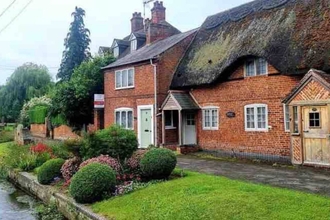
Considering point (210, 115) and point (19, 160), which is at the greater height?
point (210, 115)

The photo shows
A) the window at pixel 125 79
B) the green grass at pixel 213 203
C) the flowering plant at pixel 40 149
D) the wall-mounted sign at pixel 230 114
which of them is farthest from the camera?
the window at pixel 125 79

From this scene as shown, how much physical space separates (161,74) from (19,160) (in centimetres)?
949

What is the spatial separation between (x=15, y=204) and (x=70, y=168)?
230 cm

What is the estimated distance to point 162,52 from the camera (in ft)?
72.2

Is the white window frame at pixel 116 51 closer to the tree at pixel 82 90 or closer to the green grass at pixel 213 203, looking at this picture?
the tree at pixel 82 90

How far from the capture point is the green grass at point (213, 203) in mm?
7243

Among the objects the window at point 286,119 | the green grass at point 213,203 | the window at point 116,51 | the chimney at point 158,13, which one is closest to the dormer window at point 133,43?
the chimney at point 158,13

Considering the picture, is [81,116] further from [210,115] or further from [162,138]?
[210,115]

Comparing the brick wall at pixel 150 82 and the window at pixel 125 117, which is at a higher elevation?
the brick wall at pixel 150 82

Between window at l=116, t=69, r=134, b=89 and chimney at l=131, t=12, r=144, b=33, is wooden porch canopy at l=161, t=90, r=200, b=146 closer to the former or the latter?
window at l=116, t=69, r=134, b=89

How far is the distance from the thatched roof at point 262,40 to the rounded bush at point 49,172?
9.27m

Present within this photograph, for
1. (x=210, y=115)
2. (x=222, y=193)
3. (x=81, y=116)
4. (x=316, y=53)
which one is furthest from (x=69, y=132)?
(x=222, y=193)

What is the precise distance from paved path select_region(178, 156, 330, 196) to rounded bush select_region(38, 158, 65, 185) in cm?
498

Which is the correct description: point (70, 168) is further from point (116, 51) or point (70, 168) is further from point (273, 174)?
point (116, 51)
